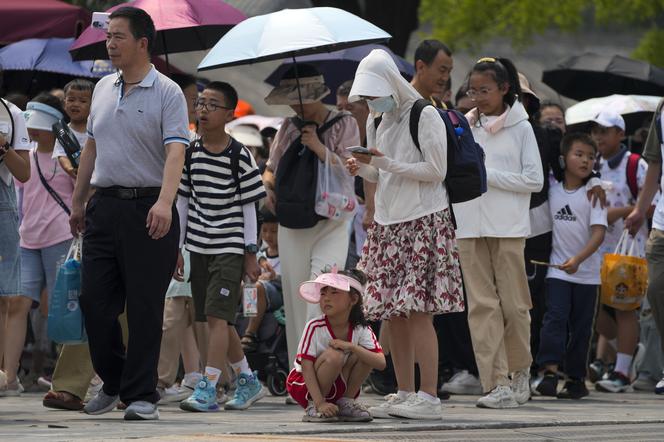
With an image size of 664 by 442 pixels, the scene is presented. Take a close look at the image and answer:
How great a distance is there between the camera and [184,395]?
11086 mm

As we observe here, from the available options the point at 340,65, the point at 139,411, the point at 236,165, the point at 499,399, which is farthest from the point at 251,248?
the point at 340,65

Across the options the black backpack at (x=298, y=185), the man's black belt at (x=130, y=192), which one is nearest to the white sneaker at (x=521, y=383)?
the black backpack at (x=298, y=185)

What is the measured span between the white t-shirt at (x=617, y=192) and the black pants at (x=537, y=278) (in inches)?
32.7

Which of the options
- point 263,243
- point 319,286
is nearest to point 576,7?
point 263,243

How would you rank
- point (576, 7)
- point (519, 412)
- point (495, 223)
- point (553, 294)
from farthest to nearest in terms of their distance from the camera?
1. point (576, 7)
2. point (553, 294)
3. point (495, 223)
4. point (519, 412)

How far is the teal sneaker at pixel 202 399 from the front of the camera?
9953mm

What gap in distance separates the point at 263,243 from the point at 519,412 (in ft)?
12.5

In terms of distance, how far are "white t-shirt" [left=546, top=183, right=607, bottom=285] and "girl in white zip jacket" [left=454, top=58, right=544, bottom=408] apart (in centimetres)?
109

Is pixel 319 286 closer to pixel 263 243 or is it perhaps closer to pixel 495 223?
pixel 495 223

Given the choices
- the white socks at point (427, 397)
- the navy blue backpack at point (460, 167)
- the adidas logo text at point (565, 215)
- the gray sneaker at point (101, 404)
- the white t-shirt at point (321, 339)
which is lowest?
the gray sneaker at point (101, 404)

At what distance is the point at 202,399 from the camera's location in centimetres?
998

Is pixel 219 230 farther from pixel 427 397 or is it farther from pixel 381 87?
pixel 427 397

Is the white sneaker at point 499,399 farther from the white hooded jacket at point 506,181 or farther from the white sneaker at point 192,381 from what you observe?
the white sneaker at point 192,381

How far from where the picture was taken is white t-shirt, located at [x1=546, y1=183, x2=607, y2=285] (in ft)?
39.4
